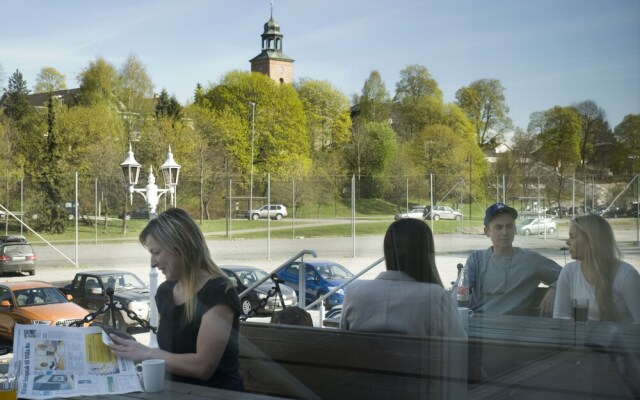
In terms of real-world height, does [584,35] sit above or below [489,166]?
above

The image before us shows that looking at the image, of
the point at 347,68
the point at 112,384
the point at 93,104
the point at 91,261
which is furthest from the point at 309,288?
the point at 112,384

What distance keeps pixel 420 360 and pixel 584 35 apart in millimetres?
951

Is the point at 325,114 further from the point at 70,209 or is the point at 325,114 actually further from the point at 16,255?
the point at 16,255

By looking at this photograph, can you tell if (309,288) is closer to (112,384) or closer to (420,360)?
(420,360)

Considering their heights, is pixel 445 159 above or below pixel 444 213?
above

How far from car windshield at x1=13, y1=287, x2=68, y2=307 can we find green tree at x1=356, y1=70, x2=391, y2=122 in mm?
2093

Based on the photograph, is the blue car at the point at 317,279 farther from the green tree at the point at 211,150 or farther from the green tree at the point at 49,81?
the green tree at the point at 49,81

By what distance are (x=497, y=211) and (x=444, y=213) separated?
21cm

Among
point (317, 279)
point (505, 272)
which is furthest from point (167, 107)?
point (505, 272)

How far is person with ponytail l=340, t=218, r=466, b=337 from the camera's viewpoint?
1896 millimetres

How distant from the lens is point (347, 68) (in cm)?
299

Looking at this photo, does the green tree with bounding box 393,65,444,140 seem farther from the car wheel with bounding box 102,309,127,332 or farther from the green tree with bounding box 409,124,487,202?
the car wheel with bounding box 102,309,127,332

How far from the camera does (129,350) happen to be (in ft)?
5.45

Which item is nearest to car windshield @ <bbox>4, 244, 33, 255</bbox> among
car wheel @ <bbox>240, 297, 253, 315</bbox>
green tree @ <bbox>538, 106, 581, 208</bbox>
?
car wheel @ <bbox>240, 297, 253, 315</bbox>
